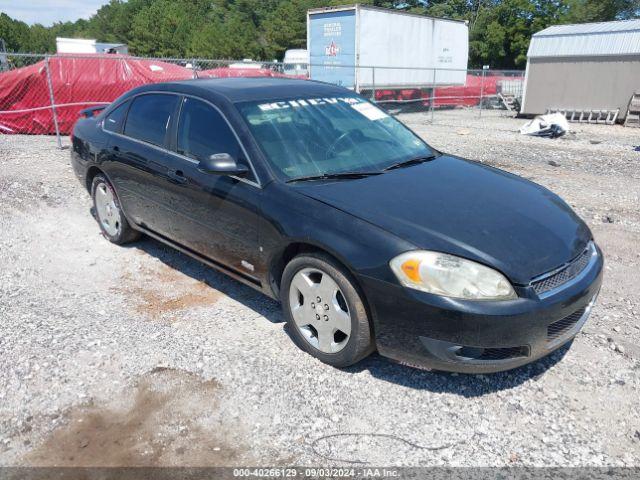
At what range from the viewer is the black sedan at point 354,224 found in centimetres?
270

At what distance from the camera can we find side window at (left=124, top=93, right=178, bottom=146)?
427 centimetres

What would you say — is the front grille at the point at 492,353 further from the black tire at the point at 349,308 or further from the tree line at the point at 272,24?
the tree line at the point at 272,24

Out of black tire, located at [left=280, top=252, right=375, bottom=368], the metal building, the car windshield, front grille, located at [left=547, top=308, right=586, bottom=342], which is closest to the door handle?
the car windshield

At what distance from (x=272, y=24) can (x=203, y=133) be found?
62750 mm

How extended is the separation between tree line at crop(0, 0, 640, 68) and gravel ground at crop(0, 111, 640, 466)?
4632 cm

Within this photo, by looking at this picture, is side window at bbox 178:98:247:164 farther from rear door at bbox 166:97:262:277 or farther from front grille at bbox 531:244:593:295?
front grille at bbox 531:244:593:295

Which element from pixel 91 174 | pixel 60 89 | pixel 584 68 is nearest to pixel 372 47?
pixel 584 68

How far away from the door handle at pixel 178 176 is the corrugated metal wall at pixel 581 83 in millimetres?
17794

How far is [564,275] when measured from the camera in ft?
9.41

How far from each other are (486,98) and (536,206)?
23573mm

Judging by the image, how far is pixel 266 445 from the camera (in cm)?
264

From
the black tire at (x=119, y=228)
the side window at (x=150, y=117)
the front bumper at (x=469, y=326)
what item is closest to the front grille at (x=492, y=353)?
the front bumper at (x=469, y=326)

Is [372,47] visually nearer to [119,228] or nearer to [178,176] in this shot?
[119,228]

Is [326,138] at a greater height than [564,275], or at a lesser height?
greater
